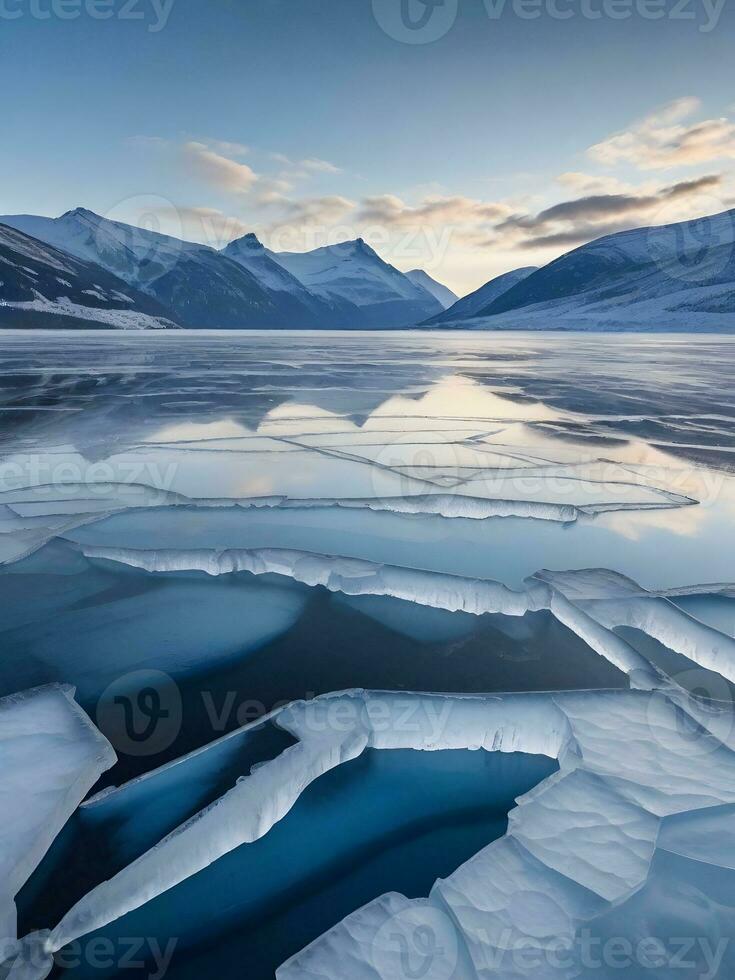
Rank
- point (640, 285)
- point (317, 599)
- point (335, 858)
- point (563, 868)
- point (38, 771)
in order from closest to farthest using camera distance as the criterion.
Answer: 1. point (563, 868)
2. point (335, 858)
3. point (38, 771)
4. point (317, 599)
5. point (640, 285)

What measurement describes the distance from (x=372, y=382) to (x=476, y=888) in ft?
48.9

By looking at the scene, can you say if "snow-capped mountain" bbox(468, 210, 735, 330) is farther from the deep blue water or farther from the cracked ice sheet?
the deep blue water

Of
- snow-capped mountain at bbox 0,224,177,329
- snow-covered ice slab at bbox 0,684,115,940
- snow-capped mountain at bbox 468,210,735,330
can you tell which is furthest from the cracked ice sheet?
snow-capped mountain at bbox 0,224,177,329

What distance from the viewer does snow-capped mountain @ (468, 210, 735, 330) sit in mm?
94312

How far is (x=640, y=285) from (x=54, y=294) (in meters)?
124

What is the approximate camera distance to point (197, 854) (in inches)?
70.1

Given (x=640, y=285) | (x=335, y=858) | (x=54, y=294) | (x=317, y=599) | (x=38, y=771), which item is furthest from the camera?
(x=640, y=285)

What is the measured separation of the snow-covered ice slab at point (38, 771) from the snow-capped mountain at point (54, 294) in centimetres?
10757

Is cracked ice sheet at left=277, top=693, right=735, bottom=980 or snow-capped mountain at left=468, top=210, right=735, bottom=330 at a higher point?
snow-capped mountain at left=468, top=210, right=735, bottom=330

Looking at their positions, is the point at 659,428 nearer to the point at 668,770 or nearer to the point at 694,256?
the point at 668,770

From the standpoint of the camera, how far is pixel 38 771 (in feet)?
6.76

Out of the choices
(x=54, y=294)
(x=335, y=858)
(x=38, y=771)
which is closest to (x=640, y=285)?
(x=54, y=294)

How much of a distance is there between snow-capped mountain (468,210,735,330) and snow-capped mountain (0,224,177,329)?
81.9m

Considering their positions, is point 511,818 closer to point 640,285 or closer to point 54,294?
point 54,294
